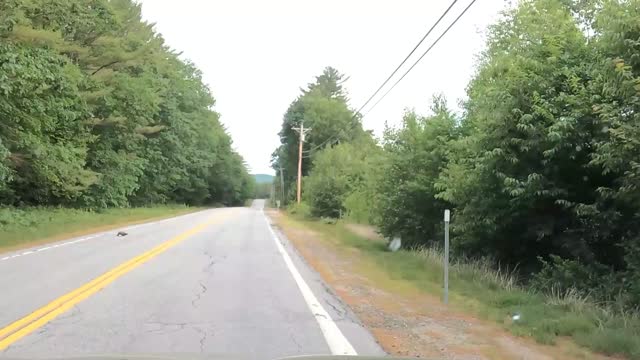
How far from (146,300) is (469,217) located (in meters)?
7.38

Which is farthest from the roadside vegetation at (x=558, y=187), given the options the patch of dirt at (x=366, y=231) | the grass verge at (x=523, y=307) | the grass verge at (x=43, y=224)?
the grass verge at (x=43, y=224)

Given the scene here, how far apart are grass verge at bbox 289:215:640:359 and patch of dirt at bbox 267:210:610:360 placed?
0.27 metres

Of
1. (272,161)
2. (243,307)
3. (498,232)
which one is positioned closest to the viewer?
(243,307)

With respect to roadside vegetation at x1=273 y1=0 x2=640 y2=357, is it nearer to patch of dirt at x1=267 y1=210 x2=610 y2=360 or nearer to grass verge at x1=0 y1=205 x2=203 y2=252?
patch of dirt at x1=267 y1=210 x2=610 y2=360

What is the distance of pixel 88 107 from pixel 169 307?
31.1 meters

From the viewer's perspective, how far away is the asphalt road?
23.3 ft

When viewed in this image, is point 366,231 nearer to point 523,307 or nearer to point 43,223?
point 43,223

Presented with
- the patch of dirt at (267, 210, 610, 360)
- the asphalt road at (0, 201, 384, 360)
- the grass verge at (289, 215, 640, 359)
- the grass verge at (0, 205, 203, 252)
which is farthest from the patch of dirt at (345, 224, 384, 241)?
the patch of dirt at (267, 210, 610, 360)

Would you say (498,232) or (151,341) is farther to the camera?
(498,232)

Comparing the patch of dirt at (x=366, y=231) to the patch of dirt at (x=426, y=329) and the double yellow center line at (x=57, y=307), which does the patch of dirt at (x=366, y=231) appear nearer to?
the double yellow center line at (x=57, y=307)

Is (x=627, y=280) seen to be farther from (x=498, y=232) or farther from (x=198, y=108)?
(x=198, y=108)

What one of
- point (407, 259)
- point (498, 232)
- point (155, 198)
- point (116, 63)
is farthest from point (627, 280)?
point (155, 198)

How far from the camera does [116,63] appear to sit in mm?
44031

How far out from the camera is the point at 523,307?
987 cm
